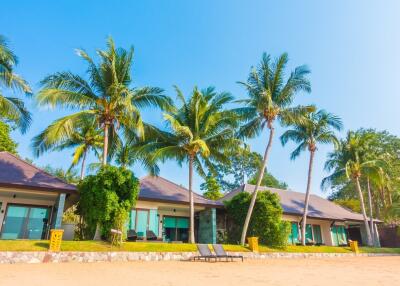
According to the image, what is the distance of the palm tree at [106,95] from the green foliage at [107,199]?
1378 millimetres

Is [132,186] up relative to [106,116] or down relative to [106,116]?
down

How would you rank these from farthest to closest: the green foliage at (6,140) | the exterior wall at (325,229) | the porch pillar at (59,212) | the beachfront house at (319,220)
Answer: the exterior wall at (325,229) < the green foliage at (6,140) < the beachfront house at (319,220) < the porch pillar at (59,212)

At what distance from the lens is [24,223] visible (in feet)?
47.8

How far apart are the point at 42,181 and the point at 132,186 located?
443cm

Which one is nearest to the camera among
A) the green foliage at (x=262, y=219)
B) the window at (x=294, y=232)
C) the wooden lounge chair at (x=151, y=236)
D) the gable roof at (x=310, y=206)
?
the wooden lounge chair at (x=151, y=236)

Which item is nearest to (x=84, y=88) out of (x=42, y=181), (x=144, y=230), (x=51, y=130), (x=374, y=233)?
(x=51, y=130)

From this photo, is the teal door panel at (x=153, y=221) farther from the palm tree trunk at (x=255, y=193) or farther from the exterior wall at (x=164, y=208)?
the palm tree trunk at (x=255, y=193)

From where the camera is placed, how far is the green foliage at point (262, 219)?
1629 centimetres

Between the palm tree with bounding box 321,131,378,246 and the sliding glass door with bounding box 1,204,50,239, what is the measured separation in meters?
21.2

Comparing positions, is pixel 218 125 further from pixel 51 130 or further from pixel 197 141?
pixel 51 130

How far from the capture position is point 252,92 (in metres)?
17.5

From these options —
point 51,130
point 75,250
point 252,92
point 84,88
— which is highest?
point 252,92

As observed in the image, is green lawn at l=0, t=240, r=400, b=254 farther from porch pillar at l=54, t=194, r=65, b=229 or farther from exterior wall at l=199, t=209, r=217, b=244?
exterior wall at l=199, t=209, r=217, b=244

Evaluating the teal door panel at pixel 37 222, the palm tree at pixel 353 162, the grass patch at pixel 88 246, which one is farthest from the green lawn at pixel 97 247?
the palm tree at pixel 353 162
